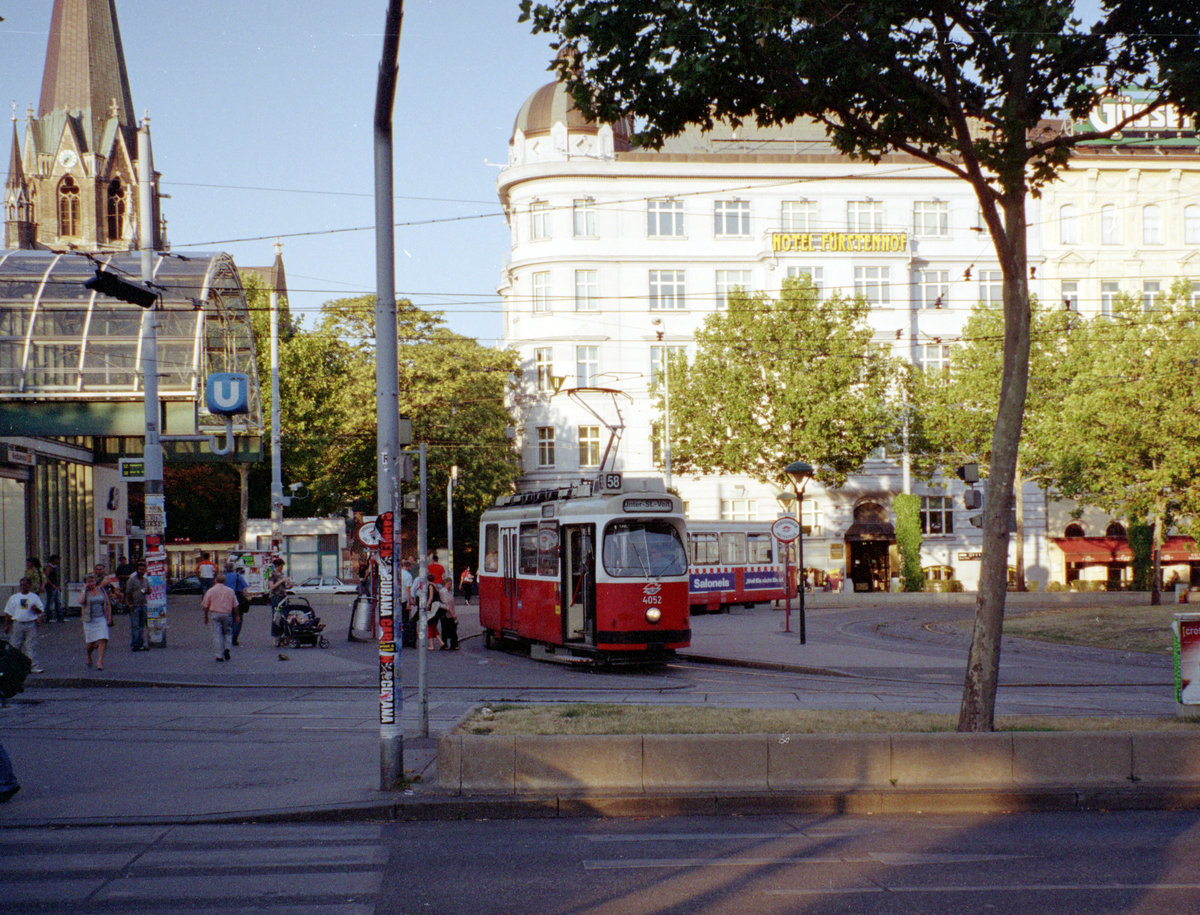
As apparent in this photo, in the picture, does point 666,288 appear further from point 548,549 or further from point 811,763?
point 811,763

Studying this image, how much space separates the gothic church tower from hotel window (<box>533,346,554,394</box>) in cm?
3480

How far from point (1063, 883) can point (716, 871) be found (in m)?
2.13

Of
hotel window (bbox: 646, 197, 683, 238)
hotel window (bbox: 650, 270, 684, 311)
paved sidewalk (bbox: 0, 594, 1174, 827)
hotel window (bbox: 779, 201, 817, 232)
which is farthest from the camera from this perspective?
hotel window (bbox: 779, 201, 817, 232)

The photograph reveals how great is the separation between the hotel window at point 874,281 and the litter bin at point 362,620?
118 ft

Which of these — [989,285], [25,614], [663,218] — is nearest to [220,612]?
[25,614]

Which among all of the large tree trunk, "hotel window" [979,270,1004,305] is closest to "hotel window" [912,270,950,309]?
"hotel window" [979,270,1004,305]

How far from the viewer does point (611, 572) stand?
21.7 m

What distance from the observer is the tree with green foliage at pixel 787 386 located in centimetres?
5181

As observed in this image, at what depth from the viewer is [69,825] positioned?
388 inches

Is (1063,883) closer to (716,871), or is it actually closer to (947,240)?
(716,871)

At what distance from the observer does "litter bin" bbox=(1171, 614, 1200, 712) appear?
13484 millimetres

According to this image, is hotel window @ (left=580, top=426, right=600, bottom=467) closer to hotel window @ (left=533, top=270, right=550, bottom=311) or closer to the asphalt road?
hotel window @ (left=533, top=270, right=550, bottom=311)

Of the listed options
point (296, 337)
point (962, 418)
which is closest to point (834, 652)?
point (962, 418)

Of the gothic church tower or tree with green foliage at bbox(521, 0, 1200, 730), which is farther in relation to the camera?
the gothic church tower
